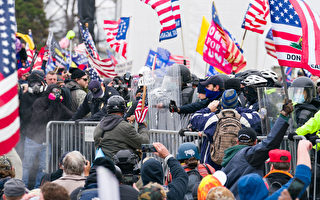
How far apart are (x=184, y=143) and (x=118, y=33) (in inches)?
418

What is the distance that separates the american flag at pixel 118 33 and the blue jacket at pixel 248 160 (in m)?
10.6

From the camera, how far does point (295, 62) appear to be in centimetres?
779

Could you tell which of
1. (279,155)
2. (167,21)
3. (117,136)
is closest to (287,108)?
(279,155)

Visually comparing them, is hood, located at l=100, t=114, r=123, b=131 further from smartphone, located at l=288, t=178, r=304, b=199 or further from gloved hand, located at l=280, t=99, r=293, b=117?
smartphone, located at l=288, t=178, r=304, b=199

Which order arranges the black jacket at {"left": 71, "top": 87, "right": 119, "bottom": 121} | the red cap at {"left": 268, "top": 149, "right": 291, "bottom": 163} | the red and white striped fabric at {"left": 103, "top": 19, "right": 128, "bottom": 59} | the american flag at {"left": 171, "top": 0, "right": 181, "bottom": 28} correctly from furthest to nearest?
the red and white striped fabric at {"left": 103, "top": 19, "right": 128, "bottom": 59}
the american flag at {"left": 171, "top": 0, "right": 181, "bottom": 28}
the black jacket at {"left": 71, "top": 87, "right": 119, "bottom": 121}
the red cap at {"left": 268, "top": 149, "right": 291, "bottom": 163}

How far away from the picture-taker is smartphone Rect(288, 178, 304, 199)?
493cm

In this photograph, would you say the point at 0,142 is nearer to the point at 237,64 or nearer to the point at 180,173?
the point at 180,173

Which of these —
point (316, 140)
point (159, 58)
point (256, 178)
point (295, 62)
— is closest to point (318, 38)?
point (295, 62)

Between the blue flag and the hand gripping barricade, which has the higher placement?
the blue flag

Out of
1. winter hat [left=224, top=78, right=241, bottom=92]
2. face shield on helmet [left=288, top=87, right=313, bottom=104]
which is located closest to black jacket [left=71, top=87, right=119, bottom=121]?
winter hat [left=224, top=78, right=241, bottom=92]

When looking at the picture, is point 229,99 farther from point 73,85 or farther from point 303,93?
point 73,85

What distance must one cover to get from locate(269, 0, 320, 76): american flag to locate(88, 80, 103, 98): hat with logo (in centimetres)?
478

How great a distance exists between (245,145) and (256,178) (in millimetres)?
2390

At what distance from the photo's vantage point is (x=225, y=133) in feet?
28.5
